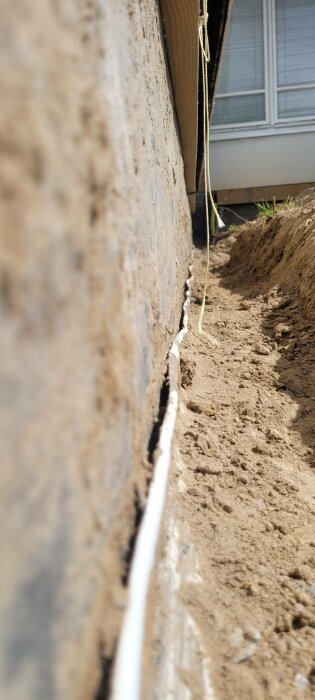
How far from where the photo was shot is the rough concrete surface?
1.58ft

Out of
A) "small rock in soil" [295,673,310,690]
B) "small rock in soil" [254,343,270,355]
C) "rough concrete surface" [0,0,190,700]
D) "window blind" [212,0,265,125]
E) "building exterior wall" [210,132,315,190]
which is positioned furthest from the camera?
"window blind" [212,0,265,125]

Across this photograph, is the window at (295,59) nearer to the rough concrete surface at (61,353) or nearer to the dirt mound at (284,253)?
the dirt mound at (284,253)

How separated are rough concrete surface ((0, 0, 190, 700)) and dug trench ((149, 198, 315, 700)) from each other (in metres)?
0.30

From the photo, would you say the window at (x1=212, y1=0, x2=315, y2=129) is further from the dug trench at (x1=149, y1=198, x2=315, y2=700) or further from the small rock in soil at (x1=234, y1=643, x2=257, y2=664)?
the small rock in soil at (x1=234, y1=643, x2=257, y2=664)

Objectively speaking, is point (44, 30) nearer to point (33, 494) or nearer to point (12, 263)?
point (12, 263)

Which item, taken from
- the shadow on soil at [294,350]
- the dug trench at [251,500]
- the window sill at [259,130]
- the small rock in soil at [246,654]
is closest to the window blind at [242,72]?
the window sill at [259,130]

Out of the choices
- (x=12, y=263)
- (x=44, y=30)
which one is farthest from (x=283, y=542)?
(x=44, y=30)

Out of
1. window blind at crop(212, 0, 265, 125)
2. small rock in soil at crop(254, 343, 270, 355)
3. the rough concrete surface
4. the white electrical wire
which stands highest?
window blind at crop(212, 0, 265, 125)

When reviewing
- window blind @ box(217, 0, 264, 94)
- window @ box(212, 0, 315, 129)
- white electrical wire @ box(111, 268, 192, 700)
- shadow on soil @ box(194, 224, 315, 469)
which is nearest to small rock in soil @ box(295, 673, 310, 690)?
white electrical wire @ box(111, 268, 192, 700)

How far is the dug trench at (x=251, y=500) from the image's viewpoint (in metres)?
0.90

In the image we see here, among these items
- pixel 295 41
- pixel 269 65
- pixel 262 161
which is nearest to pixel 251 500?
pixel 262 161

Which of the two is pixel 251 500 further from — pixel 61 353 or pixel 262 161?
pixel 262 161

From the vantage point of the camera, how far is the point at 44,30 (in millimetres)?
565

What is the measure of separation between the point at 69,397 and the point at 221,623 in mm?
587
